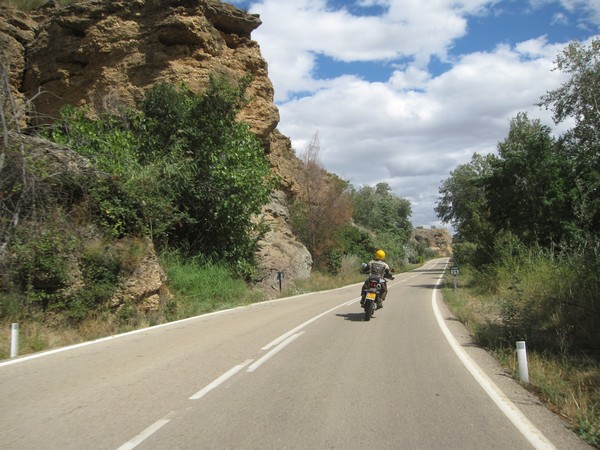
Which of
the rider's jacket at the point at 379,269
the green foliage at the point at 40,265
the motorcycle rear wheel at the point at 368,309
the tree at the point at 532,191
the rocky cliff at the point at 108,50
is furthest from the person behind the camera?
the rocky cliff at the point at 108,50

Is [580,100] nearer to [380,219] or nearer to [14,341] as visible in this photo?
[14,341]

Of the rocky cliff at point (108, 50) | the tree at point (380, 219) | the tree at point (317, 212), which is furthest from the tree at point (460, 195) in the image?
the rocky cliff at point (108, 50)

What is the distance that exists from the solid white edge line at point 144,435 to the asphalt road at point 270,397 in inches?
0.4

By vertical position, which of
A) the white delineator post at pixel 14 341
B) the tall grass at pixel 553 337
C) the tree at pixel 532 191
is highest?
the tree at pixel 532 191

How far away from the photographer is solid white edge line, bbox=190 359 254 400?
5.83 m

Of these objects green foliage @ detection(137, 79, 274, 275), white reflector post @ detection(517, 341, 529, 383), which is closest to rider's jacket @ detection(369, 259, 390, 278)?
white reflector post @ detection(517, 341, 529, 383)

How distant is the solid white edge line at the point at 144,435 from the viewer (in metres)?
4.23

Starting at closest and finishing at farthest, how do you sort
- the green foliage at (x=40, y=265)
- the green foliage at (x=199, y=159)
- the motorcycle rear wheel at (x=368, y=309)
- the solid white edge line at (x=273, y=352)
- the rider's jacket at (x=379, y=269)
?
the solid white edge line at (x=273, y=352) < the green foliage at (x=40, y=265) < the motorcycle rear wheel at (x=368, y=309) < the rider's jacket at (x=379, y=269) < the green foliage at (x=199, y=159)

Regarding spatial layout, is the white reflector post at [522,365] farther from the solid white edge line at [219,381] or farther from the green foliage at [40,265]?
the green foliage at [40,265]

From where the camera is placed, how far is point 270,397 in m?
5.75

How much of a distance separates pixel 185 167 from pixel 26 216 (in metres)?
7.03

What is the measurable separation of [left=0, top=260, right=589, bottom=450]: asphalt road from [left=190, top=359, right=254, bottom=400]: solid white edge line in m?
0.02

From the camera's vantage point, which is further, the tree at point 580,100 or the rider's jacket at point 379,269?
the tree at point 580,100

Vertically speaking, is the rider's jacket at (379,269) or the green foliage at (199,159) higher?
the green foliage at (199,159)
